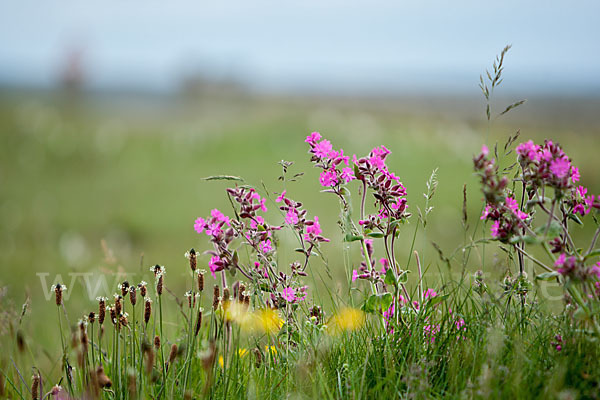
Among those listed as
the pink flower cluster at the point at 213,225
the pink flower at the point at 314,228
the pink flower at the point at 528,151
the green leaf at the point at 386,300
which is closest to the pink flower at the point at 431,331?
the green leaf at the point at 386,300

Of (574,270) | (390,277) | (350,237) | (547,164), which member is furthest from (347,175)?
(574,270)

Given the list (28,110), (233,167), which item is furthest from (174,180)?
(28,110)

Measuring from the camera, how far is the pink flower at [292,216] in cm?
166

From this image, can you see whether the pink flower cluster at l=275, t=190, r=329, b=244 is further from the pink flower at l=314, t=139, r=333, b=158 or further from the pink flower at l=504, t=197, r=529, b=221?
the pink flower at l=504, t=197, r=529, b=221

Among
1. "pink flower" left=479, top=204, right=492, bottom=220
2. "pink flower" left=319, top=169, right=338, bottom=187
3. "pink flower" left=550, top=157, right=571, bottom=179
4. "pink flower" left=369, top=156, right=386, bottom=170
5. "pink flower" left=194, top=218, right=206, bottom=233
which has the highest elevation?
"pink flower" left=369, top=156, right=386, bottom=170

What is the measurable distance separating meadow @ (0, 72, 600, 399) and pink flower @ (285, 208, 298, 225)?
0.22 feet

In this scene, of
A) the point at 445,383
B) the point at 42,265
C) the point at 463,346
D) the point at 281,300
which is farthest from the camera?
the point at 42,265

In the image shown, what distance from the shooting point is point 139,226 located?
624 cm

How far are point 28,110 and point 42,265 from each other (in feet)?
18.4

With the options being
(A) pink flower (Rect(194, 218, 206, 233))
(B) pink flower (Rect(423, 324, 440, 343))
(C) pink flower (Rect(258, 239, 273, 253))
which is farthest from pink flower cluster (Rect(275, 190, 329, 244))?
(B) pink flower (Rect(423, 324, 440, 343))

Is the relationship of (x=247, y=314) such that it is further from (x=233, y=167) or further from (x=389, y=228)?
(x=233, y=167)

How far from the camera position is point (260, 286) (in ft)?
5.64

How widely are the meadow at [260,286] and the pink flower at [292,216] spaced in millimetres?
66

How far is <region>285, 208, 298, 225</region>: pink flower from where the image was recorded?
1.66m
